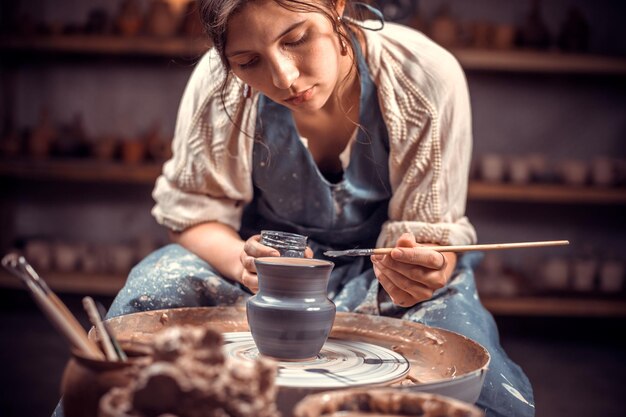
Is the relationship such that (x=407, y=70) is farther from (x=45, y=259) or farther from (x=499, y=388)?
(x=45, y=259)

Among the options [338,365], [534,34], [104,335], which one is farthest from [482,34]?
[104,335]

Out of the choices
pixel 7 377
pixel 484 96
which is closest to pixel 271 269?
pixel 7 377

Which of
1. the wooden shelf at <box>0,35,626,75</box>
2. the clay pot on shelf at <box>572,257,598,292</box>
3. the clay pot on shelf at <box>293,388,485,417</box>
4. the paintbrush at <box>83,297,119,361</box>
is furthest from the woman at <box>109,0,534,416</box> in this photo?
the clay pot on shelf at <box>572,257,598,292</box>

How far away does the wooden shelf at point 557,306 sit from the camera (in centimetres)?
347

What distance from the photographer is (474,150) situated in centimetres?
391

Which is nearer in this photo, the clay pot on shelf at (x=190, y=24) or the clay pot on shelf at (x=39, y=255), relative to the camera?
the clay pot on shelf at (x=190, y=24)

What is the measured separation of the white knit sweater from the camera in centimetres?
165

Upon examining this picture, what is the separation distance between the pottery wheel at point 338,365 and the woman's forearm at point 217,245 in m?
0.34

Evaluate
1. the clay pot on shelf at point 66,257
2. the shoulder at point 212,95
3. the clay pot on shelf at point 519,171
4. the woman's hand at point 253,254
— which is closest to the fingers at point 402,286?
the woman's hand at point 253,254

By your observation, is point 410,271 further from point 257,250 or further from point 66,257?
point 66,257

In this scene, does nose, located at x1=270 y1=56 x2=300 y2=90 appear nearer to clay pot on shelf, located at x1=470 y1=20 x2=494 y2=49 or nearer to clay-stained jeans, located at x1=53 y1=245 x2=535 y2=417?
clay-stained jeans, located at x1=53 y1=245 x2=535 y2=417

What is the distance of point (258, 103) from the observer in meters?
1.73

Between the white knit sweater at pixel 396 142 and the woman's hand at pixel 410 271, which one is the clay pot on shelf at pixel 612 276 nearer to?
the white knit sweater at pixel 396 142

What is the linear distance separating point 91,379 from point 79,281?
9.66ft
